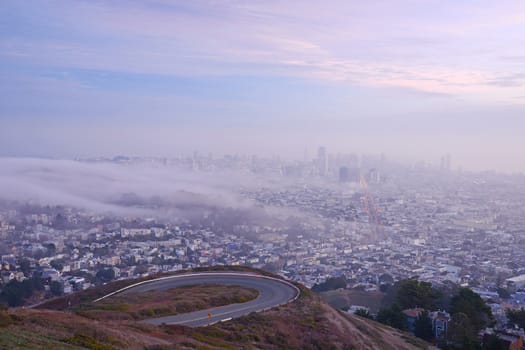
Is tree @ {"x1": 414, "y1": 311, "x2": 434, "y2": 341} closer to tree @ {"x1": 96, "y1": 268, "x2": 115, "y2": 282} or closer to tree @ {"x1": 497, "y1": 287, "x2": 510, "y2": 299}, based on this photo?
tree @ {"x1": 497, "y1": 287, "x2": 510, "y2": 299}

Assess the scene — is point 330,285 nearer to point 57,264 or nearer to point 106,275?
point 106,275

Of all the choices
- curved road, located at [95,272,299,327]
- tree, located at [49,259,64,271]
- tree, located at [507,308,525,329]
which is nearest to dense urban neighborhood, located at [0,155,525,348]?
tree, located at [49,259,64,271]

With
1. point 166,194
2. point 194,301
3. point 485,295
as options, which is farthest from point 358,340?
point 166,194

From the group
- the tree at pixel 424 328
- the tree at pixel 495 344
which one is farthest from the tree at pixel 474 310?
the tree at pixel 495 344

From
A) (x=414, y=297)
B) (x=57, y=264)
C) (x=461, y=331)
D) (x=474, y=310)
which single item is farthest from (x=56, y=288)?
(x=474, y=310)

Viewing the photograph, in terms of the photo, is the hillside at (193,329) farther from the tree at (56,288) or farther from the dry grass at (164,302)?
the tree at (56,288)

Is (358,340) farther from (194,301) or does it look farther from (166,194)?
(166,194)

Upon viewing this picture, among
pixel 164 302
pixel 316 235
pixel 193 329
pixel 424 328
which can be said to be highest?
pixel 193 329
